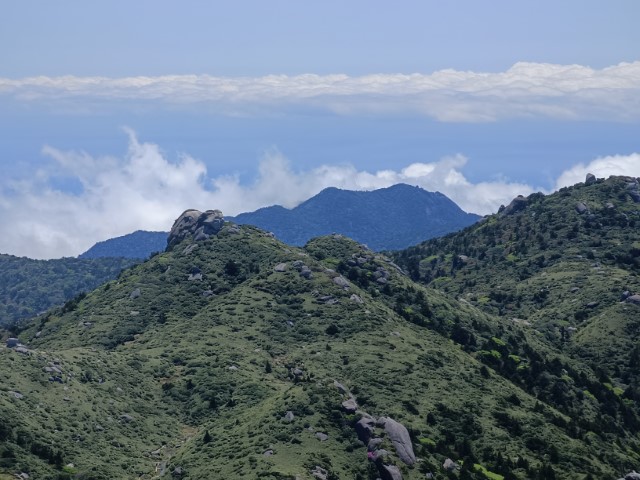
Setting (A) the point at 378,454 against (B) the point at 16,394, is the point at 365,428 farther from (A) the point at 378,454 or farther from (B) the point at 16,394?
(B) the point at 16,394

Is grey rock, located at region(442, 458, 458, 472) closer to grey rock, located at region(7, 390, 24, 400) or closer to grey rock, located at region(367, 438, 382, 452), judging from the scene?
grey rock, located at region(367, 438, 382, 452)

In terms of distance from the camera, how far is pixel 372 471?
12488cm

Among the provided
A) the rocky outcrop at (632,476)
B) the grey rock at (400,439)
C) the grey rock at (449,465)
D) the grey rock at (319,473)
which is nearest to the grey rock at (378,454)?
the grey rock at (400,439)

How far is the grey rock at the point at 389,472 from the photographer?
404 ft

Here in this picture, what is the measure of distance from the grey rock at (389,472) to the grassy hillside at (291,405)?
31 centimetres

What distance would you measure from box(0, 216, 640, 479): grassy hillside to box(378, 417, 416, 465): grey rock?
317 mm

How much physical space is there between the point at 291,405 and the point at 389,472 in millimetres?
21575

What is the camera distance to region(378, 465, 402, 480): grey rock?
404 feet

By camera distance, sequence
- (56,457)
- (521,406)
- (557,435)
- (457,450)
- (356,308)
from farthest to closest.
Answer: (356,308) < (521,406) < (557,435) < (457,450) < (56,457)

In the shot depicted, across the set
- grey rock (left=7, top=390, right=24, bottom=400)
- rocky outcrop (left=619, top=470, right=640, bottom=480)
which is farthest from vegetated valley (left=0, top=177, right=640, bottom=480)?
rocky outcrop (left=619, top=470, right=640, bottom=480)

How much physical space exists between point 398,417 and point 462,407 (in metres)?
15.6

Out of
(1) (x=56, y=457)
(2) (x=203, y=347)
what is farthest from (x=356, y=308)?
(1) (x=56, y=457)

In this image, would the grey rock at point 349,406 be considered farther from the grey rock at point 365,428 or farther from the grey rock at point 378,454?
the grey rock at point 378,454

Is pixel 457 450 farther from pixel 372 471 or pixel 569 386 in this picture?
pixel 569 386
